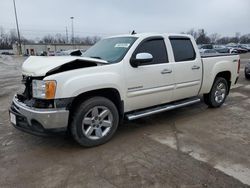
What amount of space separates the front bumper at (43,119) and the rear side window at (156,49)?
1913 millimetres

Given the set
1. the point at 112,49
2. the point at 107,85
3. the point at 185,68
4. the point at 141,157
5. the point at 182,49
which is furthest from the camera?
the point at 182,49

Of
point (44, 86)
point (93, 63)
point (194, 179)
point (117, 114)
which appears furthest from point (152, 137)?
point (44, 86)

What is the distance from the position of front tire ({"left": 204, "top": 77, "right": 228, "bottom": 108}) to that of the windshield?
9.12 ft

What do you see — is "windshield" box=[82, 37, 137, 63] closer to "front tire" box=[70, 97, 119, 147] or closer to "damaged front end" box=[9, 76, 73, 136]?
"front tire" box=[70, 97, 119, 147]

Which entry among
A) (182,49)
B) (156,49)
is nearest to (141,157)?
(156,49)

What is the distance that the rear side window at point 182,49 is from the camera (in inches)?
198

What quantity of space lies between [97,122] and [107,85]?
2.12 feet

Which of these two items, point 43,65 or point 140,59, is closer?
point 43,65

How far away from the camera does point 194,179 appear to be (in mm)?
3004

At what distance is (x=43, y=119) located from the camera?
11.2 ft

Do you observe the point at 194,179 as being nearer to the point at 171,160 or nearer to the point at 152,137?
the point at 171,160

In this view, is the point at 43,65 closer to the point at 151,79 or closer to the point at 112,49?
the point at 112,49

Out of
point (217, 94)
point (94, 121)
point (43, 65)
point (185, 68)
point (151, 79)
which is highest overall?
point (43, 65)

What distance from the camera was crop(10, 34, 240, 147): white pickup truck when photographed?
11.4 feet
